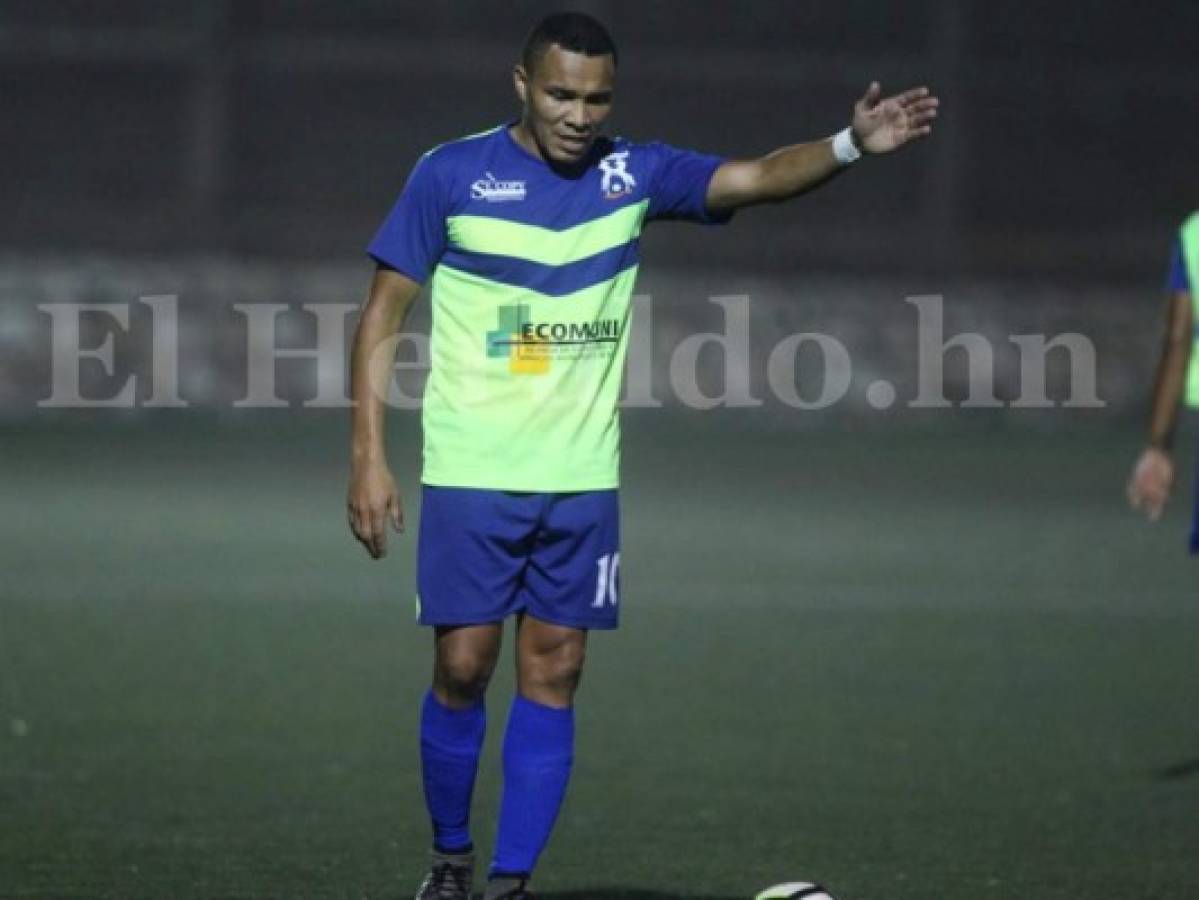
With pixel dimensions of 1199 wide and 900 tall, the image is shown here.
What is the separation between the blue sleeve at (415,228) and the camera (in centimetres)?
595

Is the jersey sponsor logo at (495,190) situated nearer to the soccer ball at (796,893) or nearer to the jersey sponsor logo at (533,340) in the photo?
the jersey sponsor logo at (533,340)

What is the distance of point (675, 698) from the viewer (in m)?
9.45

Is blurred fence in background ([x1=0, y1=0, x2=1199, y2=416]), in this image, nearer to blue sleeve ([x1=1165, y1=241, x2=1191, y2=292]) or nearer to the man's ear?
blue sleeve ([x1=1165, y1=241, x2=1191, y2=292])

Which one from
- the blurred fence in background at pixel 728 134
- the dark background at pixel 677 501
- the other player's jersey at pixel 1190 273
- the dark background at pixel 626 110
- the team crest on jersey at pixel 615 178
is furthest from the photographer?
the dark background at pixel 626 110

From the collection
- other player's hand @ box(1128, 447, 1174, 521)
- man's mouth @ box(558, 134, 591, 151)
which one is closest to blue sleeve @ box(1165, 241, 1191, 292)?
other player's hand @ box(1128, 447, 1174, 521)

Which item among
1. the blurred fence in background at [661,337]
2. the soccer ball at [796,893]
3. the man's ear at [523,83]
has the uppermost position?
the man's ear at [523,83]

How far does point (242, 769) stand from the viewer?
26.3ft

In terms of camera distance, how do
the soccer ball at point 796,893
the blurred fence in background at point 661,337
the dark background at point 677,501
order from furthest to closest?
the blurred fence in background at point 661,337, the dark background at point 677,501, the soccer ball at point 796,893

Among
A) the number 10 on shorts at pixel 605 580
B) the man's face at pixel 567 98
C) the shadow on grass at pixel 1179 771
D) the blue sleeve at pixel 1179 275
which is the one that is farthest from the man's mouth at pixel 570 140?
the shadow on grass at pixel 1179 771

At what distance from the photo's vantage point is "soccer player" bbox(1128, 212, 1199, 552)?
7715 millimetres

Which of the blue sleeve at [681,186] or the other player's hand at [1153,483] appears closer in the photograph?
the blue sleeve at [681,186]

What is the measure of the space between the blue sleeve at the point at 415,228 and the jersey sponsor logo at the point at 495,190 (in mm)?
69

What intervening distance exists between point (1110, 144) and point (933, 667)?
16856 millimetres

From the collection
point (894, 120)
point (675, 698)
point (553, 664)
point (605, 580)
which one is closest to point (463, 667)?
point (553, 664)
